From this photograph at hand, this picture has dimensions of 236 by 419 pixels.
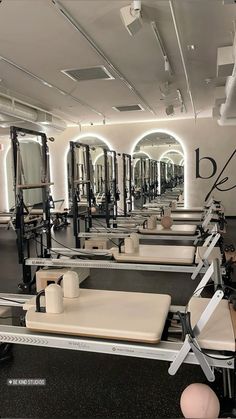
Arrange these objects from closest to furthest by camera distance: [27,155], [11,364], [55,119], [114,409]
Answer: [114,409], [11,364], [55,119], [27,155]

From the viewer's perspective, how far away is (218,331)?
5.42 feet

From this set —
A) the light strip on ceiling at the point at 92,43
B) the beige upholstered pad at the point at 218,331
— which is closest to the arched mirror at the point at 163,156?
the light strip on ceiling at the point at 92,43

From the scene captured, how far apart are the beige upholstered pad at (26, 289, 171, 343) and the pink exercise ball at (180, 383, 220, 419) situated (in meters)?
0.29

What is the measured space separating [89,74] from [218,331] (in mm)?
4490

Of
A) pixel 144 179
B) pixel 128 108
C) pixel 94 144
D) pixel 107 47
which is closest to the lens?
pixel 107 47

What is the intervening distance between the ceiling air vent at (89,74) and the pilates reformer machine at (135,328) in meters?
3.74

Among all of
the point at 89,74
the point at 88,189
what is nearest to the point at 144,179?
the point at 88,189

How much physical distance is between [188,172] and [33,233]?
21.3ft

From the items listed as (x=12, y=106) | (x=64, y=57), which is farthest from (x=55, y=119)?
(x=64, y=57)

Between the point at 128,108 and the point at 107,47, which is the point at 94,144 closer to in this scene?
the point at 128,108

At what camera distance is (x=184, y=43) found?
4016 millimetres

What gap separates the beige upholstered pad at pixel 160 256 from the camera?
3.41m

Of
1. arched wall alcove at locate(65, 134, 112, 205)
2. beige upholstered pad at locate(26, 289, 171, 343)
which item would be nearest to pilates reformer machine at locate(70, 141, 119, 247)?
arched wall alcove at locate(65, 134, 112, 205)

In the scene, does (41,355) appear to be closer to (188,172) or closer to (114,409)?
(114,409)
